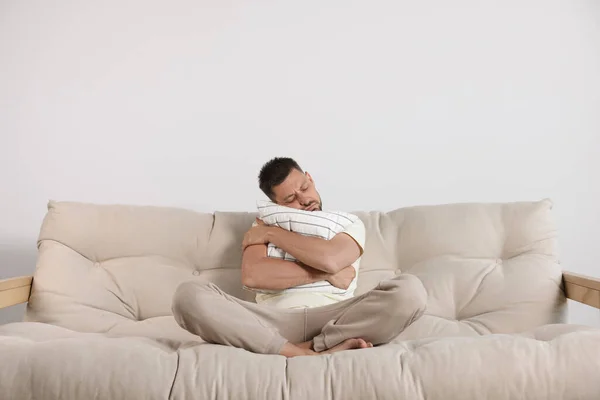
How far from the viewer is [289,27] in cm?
249

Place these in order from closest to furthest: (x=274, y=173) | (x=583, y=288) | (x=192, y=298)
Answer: (x=192, y=298) < (x=583, y=288) < (x=274, y=173)

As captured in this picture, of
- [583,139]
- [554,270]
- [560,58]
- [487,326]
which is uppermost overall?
[560,58]

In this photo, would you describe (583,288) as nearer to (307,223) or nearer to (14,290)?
(307,223)

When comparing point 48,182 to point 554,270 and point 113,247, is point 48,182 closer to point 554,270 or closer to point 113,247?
point 113,247

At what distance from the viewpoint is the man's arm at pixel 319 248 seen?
171cm

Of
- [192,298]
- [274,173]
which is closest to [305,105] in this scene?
[274,173]

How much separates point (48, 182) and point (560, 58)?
213 cm

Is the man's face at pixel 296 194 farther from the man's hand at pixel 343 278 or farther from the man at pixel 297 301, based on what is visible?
the man's hand at pixel 343 278

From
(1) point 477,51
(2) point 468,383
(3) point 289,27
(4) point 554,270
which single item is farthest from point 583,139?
(2) point 468,383

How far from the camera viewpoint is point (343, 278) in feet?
5.85

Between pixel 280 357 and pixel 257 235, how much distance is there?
2.10ft

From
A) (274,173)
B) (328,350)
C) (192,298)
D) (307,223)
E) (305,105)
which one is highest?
(305,105)

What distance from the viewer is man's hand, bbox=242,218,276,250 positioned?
5.99 feet

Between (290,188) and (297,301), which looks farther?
(290,188)
